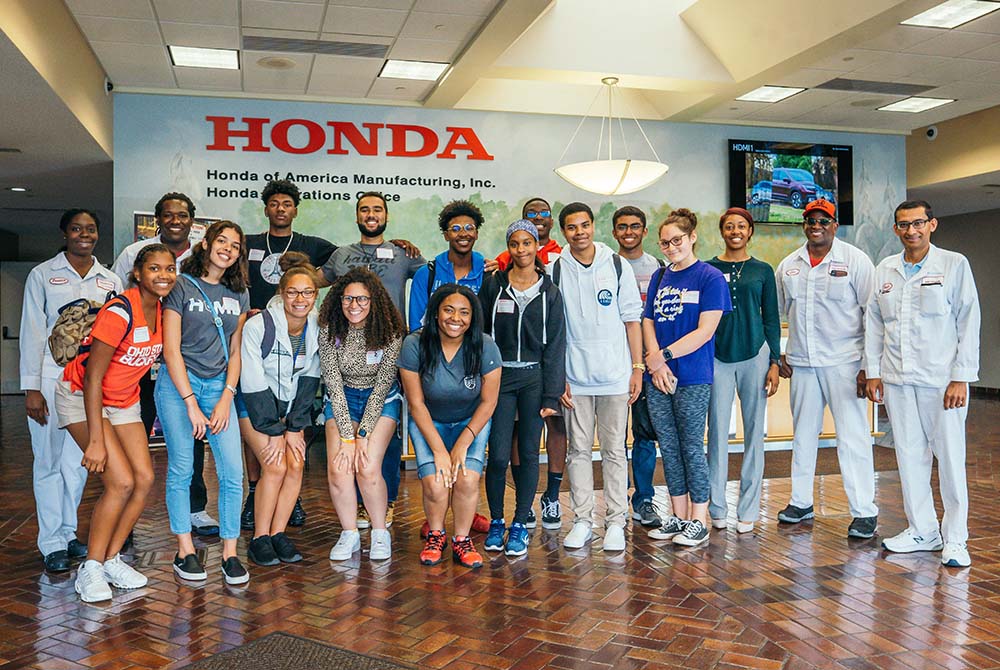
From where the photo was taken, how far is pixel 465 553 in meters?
4.13

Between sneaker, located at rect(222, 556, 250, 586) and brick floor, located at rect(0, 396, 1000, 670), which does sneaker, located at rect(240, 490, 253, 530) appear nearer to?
brick floor, located at rect(0, 396, 1000, 670)

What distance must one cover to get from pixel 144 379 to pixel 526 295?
207cm

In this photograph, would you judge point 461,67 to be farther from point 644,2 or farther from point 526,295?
point 526,295

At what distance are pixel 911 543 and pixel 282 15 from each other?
5.49 metres

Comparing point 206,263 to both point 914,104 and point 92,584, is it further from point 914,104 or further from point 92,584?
point 914,104

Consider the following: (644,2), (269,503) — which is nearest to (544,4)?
(644,2)

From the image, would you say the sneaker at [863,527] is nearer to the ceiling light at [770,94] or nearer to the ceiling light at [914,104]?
the ceiling light at [770,94]

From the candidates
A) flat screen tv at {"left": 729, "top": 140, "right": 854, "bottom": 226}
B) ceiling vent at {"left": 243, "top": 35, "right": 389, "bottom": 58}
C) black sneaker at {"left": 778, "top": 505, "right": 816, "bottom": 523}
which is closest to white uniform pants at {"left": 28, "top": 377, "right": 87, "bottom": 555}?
black sneaker at {"left": 778, "top": 505, "right": 816, "bottom": 523}

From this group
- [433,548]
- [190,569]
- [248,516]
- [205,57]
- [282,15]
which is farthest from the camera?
[205,57]

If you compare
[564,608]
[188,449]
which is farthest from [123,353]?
[564,608]

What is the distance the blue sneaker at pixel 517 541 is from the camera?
4262 mm

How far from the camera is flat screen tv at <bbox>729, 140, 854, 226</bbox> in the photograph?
33.7 feet

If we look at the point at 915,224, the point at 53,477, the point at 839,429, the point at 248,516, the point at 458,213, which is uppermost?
the point at 458,213

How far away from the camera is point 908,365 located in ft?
14.1
